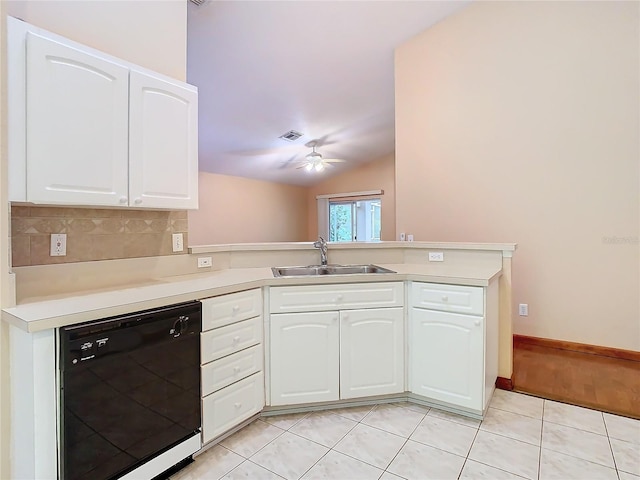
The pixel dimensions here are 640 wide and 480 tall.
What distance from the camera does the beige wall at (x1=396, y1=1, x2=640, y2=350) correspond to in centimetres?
309

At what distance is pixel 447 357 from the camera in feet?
6.95

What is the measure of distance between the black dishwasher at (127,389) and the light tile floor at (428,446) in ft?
1.02

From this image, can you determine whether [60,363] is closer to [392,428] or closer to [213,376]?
[213,376]

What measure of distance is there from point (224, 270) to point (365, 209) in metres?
6.25

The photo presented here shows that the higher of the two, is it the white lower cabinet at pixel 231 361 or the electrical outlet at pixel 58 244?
the electrical outlet at pixel 58 244

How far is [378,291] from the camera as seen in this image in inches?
86.6

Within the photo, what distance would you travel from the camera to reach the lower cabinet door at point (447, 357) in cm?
203

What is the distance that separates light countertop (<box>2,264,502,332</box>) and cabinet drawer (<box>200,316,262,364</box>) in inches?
7.8

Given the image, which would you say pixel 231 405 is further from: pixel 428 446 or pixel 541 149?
pixel 541 149

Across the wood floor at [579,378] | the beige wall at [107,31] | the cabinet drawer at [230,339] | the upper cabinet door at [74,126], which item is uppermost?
the beige wall at [107,31]

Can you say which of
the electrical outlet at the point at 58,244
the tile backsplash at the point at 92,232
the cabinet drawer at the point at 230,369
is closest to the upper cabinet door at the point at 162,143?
the tile backsplash at the point at 92,232

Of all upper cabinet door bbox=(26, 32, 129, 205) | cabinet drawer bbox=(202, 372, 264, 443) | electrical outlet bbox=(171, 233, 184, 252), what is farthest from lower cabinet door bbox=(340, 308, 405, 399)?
upper cabinet door bbox=(26, 32, 129, 205)

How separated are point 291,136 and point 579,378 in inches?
181

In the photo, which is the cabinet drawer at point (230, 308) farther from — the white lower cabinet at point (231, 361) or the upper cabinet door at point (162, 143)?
the upper cabinet door at point (162, 143)
